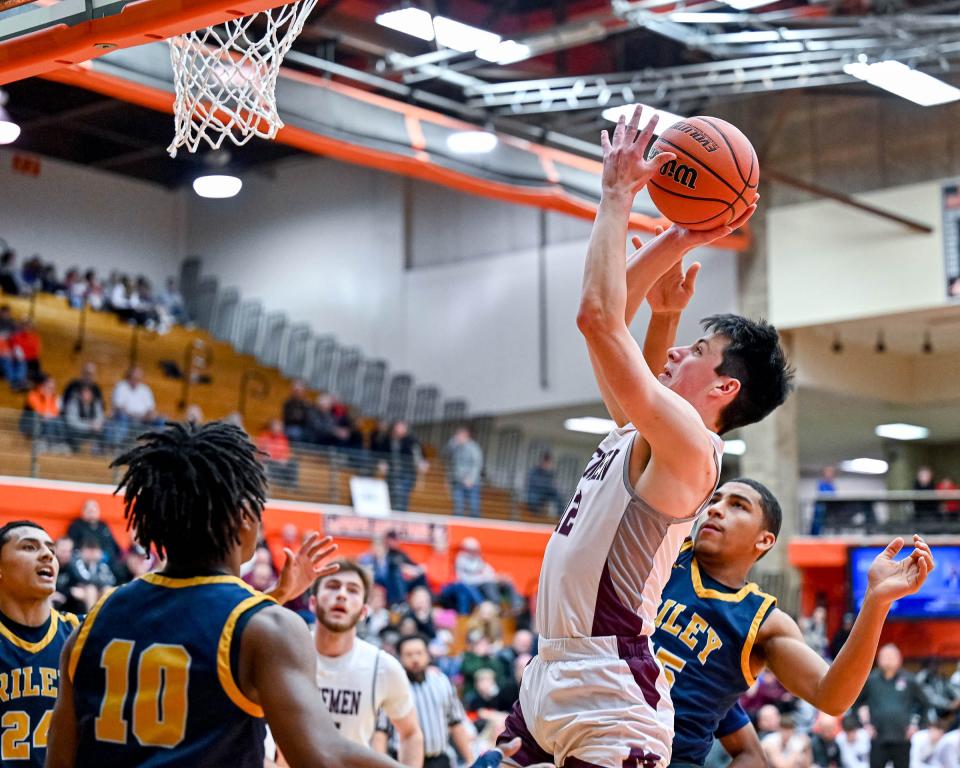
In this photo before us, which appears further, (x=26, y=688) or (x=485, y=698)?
(x=485, y=698)

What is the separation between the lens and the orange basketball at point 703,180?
421 centimetres

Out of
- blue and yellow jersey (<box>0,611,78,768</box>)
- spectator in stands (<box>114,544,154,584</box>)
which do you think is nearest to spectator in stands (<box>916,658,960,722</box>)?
spectator in stands (<box>114,544,154,584</box>)

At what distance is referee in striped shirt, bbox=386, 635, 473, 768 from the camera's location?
9.41 m

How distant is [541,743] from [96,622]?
1.32m

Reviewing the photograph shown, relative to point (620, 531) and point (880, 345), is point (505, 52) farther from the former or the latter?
→ point (620, 531)

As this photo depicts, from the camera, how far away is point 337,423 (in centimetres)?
2142

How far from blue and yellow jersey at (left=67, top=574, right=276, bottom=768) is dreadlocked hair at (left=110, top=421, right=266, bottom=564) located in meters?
0.11

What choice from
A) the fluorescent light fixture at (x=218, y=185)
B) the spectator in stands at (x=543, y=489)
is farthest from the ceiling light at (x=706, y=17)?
the spectator in stands at (x=543, y=489)

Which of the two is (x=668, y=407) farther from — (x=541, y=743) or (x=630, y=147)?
(x=541, y=743)

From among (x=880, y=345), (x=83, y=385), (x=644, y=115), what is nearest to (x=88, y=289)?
(x=83, y=385)

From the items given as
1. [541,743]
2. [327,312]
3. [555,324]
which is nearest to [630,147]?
[541,743]

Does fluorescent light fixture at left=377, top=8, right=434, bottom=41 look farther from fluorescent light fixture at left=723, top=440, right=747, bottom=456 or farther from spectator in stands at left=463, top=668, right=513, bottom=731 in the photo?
fluorescent light fixture at left=723, top=440, right=747, bottom=456

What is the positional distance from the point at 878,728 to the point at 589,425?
37.5ft

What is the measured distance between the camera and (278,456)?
1953cm
